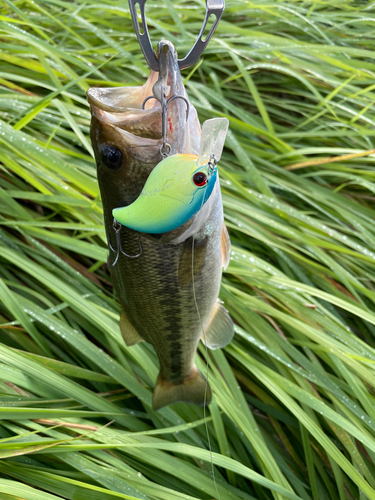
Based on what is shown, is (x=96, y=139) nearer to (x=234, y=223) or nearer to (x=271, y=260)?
(x=234, y=223)

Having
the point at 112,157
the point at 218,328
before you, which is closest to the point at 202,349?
the point at 218,328

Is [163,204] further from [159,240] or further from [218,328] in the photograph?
[218,328]

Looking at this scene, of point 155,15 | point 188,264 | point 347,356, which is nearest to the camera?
point 188,264

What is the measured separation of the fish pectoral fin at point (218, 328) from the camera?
1114 mm

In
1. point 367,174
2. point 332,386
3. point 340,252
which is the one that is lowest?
point 332,386

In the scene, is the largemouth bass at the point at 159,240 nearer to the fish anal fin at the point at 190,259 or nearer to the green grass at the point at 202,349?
the fish anal fin at the point at 190,259

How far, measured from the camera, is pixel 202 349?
1596 mm

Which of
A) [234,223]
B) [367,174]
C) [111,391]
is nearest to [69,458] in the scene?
[111,391]

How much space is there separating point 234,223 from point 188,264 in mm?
1026

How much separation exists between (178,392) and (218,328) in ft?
0.79

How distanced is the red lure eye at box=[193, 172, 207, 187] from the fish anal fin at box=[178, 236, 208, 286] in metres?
0.20

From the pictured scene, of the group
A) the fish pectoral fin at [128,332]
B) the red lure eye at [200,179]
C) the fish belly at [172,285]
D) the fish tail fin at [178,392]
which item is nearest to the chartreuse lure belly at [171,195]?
the red lure eye at [200,179]

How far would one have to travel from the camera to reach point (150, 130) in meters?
0.78

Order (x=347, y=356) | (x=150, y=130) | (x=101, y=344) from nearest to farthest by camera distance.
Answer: (x=150, y=130) → (x=347, y=356) → (x=101, y=344)
